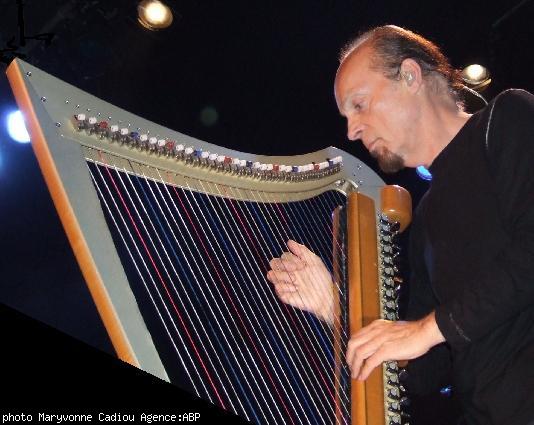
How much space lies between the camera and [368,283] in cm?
203

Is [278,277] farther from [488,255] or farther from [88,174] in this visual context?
[88,174]

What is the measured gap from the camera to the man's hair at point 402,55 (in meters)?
2.24

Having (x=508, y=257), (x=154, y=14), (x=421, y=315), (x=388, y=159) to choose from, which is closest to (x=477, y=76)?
(x=154, y=14)

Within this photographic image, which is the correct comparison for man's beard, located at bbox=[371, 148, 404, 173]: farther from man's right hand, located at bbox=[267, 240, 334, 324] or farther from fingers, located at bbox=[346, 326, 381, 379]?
fingers, located at bbox=[346, 326, 381, 379]

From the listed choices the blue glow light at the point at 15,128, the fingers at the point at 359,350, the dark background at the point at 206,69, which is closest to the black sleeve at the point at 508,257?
the fingers at the point at 359,350

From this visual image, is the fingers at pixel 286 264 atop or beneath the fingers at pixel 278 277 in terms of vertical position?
atop

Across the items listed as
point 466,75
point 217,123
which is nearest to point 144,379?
point 217,123

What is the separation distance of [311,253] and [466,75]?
118 inches

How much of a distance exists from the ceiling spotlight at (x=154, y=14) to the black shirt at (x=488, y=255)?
9.62 ft

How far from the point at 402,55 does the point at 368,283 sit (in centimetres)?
78

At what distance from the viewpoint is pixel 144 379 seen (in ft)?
3.49

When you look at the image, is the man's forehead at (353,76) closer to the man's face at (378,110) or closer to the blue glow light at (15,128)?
the man's face at (378,110)

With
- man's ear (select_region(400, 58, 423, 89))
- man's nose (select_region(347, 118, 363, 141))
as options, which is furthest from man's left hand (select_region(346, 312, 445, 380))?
man's ear (select_region(400, 58, 423, 89))

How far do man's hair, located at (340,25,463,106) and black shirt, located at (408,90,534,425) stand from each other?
13.7 inches
